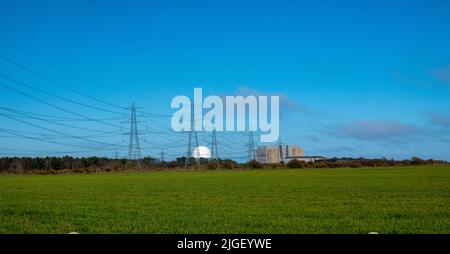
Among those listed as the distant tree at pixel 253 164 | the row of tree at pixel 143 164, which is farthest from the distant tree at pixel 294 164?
the distant tree at pixel 253 164

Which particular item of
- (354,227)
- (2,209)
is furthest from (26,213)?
(354,227)

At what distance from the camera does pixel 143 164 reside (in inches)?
5527

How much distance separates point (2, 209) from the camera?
28188 mm

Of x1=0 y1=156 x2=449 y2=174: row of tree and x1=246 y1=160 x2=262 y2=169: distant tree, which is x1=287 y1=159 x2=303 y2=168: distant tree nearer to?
x1=0 y1=156 x2=449 y2=174: row of tree

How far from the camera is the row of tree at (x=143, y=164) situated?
12900cm

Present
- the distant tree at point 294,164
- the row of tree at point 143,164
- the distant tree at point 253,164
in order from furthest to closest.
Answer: the distant tree at point 294,164 < the distant tree at point 253,164 < the row of tree at point 143,164

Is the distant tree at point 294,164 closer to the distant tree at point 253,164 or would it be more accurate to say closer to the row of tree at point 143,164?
the row of tree at point 143,164

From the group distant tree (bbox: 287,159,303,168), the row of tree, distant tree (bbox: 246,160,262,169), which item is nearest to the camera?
the row of tree

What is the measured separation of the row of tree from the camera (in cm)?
12900

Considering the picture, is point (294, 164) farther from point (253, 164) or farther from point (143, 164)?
point (143, 164)

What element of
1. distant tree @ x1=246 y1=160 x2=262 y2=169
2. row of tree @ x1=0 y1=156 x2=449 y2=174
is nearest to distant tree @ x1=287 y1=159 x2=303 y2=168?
row of tree @ x1=0 y1=156 x2=449 y2=174
